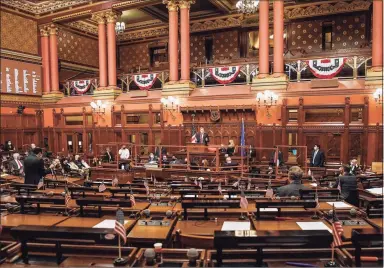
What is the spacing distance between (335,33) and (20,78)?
20.6 metres

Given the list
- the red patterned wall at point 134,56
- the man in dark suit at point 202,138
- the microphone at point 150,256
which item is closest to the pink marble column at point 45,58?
the red patterned wall at point 134,56

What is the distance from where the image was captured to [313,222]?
4293 mm

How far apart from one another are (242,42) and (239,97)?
7465mm

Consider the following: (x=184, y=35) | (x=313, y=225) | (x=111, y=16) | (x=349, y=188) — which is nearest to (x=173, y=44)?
(x=184, y=35)

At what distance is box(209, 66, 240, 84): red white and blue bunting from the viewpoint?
49.8ft

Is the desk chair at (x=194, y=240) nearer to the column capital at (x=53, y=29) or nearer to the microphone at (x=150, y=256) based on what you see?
the microphone at (x=150, y=256)

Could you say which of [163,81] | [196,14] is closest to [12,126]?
[163,81]

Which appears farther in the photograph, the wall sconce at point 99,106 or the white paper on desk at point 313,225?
the wall sconce at point 99,106

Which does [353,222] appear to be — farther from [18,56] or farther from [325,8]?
[18,56]

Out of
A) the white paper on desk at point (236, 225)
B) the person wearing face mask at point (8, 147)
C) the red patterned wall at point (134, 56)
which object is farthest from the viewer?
the red patterned wall at point (134, 56)

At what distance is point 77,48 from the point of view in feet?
77.3

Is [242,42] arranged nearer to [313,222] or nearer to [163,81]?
[163,81]

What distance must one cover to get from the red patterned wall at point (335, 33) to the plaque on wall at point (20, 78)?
688 inches

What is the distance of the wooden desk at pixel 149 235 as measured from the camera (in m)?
3.72
